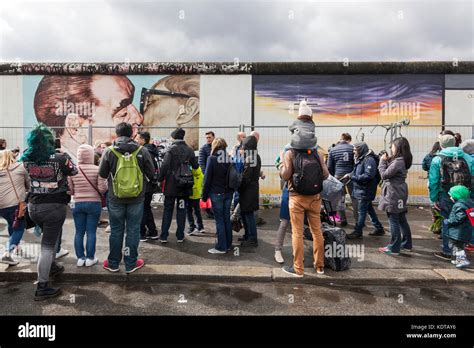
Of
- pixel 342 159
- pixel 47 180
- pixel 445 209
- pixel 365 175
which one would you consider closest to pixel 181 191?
pixel 47 180

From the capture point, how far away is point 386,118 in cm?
949

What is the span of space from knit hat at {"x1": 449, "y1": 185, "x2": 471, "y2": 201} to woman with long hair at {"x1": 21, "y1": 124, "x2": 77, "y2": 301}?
5283 mm

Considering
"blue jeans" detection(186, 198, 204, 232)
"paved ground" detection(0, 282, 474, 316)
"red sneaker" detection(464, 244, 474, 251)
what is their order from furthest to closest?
1. "blue jeans" detection(186, 198, 204, 232)
2. "red sneaker" detection(464, 244, 474, 251)
3. "paved ground" detection(0, 282, 474, 316)

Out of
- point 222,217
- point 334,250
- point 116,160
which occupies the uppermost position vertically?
point 116,160

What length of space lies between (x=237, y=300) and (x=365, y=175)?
3.38 m

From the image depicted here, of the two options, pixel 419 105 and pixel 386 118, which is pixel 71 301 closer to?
pixel 386 118

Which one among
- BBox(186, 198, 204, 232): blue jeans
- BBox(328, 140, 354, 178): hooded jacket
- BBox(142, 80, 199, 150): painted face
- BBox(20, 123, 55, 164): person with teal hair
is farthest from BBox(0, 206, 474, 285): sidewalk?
BBox(142, 80, 199, 150): painted face

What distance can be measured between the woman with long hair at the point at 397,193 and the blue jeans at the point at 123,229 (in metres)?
3.72

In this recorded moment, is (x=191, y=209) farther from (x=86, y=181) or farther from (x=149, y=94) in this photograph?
(x=149, y=94)

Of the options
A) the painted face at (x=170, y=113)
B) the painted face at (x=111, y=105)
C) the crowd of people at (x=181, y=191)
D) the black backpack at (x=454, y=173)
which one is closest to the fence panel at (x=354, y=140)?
the painted face at (x=170, y=113)

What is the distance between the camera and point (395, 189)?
511cm

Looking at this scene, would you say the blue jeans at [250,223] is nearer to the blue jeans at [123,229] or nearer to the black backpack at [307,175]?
the black backpack at [307,175]

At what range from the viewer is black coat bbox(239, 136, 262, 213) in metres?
5.39

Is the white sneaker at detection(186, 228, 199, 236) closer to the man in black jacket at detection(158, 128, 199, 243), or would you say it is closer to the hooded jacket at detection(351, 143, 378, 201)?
the man in black jacket at detection(158, 128, 199, 243)
